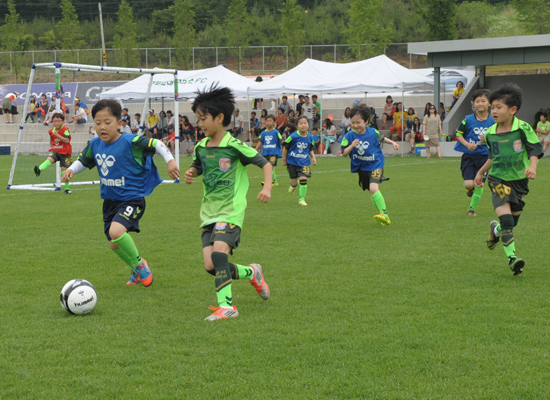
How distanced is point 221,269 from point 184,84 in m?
23.4

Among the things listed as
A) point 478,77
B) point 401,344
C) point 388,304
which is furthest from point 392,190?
point 478,77

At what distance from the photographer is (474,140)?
9852mm

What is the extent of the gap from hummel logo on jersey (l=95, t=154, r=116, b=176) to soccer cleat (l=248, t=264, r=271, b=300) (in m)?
1.65

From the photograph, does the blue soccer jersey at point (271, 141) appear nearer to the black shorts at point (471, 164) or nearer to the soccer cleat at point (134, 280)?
the black shorts at point (471, 164)

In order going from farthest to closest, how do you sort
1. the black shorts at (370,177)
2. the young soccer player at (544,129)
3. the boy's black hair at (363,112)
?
the young soccer player at (544,129) < the black shorts at (370,177) < the boy's black hair at (363,112)

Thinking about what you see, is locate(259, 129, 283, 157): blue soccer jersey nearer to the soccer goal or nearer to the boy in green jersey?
the soccer goal

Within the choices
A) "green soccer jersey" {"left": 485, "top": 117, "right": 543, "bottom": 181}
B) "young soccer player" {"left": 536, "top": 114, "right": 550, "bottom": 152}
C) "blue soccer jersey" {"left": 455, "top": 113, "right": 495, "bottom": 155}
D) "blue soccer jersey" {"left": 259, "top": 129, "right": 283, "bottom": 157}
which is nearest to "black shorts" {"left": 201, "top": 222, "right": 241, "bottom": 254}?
"green soccer jersey" {"left": 485, "top": 117, "right": 543, "bottom": 181}

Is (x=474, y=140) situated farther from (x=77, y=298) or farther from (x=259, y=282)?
(x=77, y=298)

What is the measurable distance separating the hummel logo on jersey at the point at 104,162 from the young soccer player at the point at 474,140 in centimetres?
541

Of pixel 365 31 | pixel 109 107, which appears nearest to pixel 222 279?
pixel 109 107

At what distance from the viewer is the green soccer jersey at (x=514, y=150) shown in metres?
6.26

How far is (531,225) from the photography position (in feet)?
29.8

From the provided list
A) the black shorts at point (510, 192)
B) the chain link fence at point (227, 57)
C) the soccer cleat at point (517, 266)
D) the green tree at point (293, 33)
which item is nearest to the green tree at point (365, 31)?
the chain link fence at point (227, 57)

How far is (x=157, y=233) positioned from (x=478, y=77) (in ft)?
68.4
